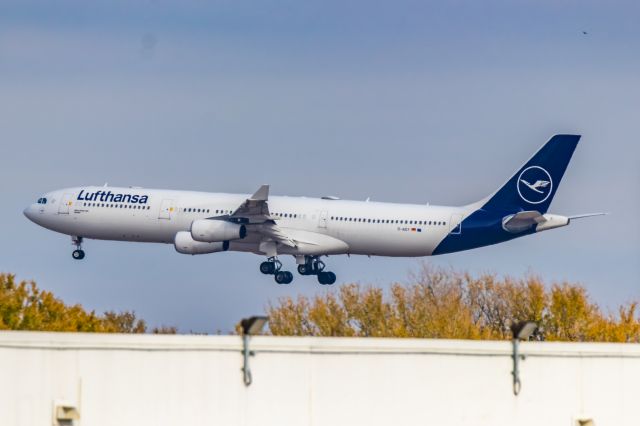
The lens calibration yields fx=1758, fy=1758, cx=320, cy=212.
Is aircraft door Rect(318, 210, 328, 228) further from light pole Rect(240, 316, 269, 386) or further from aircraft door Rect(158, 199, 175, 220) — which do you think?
light pole Rect(240, 316, 269, 386)

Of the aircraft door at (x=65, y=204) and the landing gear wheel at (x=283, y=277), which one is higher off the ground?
the aircraft door at (x=65, y=204)

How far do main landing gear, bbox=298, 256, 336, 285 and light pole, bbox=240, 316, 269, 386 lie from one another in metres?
60.9

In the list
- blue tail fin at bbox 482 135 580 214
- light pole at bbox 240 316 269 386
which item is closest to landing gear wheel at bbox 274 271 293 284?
blue tail fin at bbox 482 135 580 214

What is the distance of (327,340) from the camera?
4597 cm

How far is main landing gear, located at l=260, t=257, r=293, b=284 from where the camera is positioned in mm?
103500

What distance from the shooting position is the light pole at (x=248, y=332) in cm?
4359

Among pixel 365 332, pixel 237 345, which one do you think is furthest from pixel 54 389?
pixel 365 332

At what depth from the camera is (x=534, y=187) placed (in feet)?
330

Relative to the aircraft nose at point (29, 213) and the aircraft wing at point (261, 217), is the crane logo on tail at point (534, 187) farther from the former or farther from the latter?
the aircraft nose at point (29, 213)

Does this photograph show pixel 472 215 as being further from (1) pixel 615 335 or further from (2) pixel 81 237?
(2) pixel 81 237

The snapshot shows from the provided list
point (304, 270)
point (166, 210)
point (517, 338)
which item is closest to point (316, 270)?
point (304, 270)

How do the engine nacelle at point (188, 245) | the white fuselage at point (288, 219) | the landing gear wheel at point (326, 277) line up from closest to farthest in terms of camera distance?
the white fuselage at point (288, 219) → the engine nacelle at point (188, 245) → the landing gear wheel at point (326, 277)

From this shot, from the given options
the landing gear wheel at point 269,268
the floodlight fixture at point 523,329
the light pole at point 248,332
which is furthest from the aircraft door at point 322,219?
the light pole at point 248,332

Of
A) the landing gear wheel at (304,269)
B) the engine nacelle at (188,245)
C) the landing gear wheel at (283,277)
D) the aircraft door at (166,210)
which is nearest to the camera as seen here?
the engine nacelle at (188,245)
